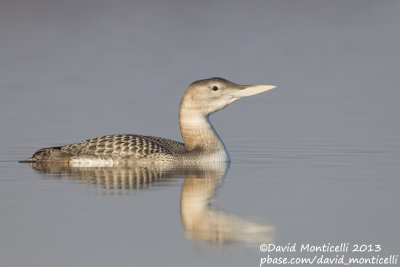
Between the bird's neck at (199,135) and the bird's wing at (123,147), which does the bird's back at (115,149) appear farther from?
the bird's neck at (199,135)

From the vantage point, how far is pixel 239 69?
18516 millimetres

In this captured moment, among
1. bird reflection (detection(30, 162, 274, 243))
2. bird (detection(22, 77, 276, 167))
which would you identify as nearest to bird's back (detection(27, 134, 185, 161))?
bird (detection(22, 77, 276, 167))

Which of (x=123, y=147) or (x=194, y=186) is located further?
(x=123, y=147)

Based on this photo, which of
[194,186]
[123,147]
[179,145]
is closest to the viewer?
[194,186]

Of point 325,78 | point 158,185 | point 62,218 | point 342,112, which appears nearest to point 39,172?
point 158,185

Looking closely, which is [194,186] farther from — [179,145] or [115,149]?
[179,145]

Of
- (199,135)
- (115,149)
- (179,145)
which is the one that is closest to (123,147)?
(115,149)

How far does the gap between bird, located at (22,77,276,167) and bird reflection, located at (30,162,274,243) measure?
98 mm

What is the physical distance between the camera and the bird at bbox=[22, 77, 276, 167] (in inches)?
387

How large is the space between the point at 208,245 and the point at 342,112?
23.5ft

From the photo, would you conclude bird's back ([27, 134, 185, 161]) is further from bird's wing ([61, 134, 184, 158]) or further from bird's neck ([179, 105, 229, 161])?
bird's neck ([179, 105, 229, 161])

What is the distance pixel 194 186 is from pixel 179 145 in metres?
1.77

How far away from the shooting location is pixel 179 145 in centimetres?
1025

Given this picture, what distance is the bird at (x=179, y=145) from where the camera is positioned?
387 inches
